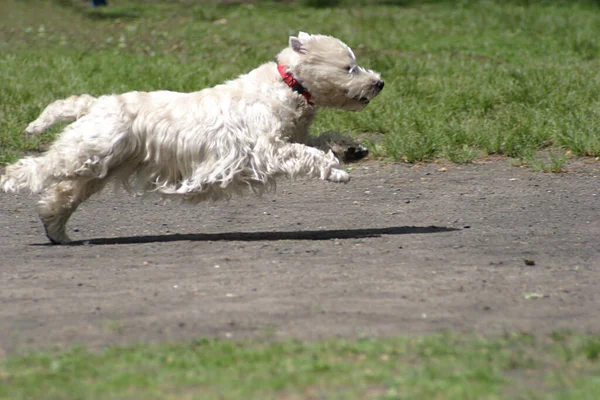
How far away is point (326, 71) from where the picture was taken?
24.3 ft

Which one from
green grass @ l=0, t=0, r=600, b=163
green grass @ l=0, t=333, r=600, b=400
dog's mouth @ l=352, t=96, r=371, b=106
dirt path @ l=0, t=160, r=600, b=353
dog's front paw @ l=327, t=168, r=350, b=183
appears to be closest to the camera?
green grass @ l=0, t=333, r=600, b=400

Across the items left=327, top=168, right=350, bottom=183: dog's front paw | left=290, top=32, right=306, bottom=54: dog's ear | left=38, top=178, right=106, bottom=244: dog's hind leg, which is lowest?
left=38, top=178, right=106, bottom=244: dog's hind leg

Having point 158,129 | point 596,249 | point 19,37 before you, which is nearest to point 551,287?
point 596,249

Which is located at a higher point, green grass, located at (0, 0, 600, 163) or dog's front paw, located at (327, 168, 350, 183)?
dog's front paw, located at (327, 168, 350, 183)

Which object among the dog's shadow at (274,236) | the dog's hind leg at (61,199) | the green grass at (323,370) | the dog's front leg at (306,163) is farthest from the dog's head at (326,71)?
the green grass at (323,370)

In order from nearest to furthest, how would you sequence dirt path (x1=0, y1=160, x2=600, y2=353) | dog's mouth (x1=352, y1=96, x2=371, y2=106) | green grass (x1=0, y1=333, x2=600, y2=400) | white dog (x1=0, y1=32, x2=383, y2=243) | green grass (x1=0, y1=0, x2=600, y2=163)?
green grass (x1=0, y1=333, x2=600, y2=400)
dirt path (x1=0, y1=160, x2=600, y2=353)
white dog (x1=0, y1=32, x2=383, y2=243)
dog's mouth (x1=352, y1=96, x2=371, y2=106)
green grass (x1=0, y1=0, x2=600, y2=163)

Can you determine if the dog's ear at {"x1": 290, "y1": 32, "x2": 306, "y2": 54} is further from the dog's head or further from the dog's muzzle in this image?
the dog's muzzle

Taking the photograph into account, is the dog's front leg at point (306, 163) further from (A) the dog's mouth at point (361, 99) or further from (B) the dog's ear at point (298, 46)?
(B) the dog's ear at point (298, 46)

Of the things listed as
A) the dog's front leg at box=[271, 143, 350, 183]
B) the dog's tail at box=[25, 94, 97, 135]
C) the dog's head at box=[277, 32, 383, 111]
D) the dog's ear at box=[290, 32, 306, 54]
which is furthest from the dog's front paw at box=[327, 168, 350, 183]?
the dog's tail at box=[25, 94, 97, 135]

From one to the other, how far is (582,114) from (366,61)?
5056mm

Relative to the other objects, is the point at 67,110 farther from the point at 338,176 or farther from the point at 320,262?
the point at 320,262

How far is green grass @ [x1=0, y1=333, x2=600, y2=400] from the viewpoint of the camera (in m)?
4.07

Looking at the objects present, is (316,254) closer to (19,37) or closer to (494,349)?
(494,349)

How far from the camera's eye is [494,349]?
15.1ft
